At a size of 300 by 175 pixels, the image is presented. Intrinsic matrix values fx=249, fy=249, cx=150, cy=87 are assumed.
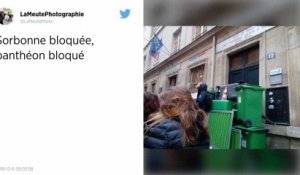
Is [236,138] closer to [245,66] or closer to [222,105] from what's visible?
[222,105]

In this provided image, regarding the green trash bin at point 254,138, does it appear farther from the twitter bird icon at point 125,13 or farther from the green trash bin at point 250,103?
the twitter bird icon at point 125,13

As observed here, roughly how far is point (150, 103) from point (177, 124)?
209 millimetres

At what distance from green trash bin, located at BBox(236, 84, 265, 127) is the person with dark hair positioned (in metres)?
0.63

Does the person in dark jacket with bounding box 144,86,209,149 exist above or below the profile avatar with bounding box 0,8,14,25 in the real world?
below

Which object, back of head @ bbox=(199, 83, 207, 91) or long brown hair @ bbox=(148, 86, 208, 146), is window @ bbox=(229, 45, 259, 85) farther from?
long brown hair @ bbox=(148, 86, 208, 146)

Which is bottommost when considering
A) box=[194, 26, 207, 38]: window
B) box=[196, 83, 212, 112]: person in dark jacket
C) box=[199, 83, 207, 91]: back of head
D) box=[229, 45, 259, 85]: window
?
box=[196, 83, 212, 112]: person in dark jacket

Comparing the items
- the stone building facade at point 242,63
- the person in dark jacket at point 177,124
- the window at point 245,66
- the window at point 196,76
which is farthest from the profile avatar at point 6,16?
the window at point 245,66

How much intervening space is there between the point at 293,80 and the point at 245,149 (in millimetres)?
564

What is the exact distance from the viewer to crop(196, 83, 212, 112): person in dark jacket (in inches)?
65.9

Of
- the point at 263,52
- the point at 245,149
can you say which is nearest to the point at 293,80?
the point at 263,52

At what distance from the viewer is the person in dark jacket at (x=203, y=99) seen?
167 centimetres

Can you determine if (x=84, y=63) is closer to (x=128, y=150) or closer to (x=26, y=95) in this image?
(x=26, y=95)

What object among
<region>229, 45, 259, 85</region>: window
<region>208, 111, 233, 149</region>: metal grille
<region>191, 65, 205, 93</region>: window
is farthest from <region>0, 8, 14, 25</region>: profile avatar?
<region>229, 45, 259, 85</region>: window

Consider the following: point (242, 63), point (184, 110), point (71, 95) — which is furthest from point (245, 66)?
point (71, 95)
